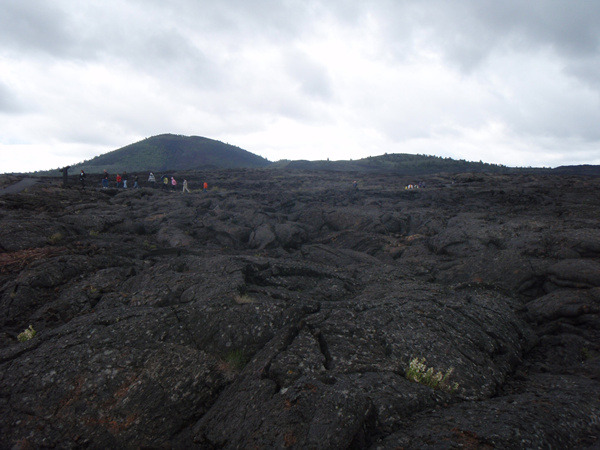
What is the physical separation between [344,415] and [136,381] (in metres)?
4.61

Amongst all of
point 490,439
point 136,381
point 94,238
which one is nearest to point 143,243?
point 94,238

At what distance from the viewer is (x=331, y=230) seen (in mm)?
24828

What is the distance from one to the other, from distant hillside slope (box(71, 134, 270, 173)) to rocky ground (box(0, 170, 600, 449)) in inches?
3833

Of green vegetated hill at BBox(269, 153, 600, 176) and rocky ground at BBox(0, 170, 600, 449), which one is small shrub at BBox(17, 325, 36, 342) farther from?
green vegetated hill at BBox(269, 153, 600, 176)

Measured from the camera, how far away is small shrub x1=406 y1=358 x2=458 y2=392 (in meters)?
6.33

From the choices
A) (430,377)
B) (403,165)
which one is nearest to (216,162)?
(403,165)

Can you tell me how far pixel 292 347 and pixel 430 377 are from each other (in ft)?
9.78

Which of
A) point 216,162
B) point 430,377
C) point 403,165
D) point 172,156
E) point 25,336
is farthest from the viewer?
point 216,162

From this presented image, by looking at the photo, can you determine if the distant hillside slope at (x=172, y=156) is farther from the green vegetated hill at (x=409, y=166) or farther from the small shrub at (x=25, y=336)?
the small shrub at (x=25, y=336)

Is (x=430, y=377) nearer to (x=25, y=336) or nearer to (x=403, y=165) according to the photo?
(x=25, y=336)

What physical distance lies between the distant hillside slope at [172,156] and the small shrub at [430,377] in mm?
104405

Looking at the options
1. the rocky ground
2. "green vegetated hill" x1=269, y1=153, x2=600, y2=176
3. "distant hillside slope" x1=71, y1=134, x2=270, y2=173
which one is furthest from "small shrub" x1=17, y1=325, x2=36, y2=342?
"distant hillside slope" x1=71, y1=134, x2=270, y2=173

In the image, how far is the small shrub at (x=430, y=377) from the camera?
A: 633 centimetres

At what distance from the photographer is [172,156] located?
12738 centimetres
